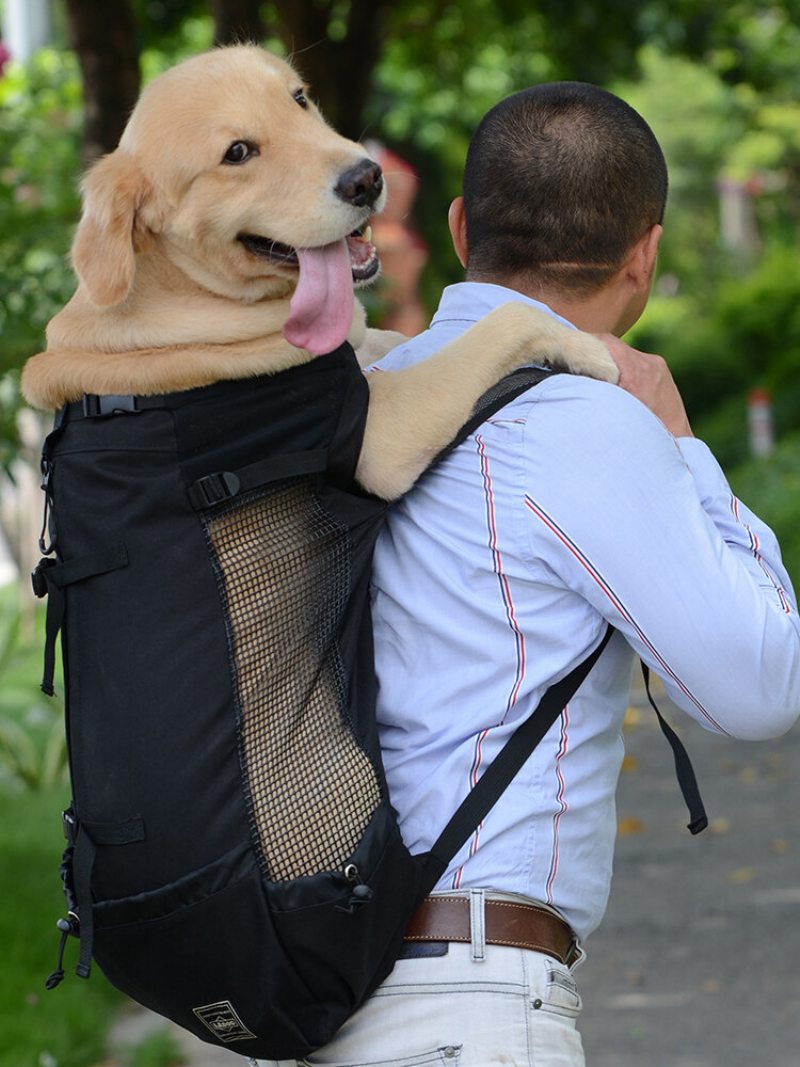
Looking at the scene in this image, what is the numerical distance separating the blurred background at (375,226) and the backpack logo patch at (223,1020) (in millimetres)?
1355

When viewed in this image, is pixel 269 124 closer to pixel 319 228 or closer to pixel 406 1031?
pixel 319 228

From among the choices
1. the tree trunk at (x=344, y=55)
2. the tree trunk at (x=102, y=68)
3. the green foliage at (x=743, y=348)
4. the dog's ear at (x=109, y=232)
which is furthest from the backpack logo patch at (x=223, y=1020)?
the green foliage at (x=743, y=348)

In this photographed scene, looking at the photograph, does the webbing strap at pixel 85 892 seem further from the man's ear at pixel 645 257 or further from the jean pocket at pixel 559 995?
the man's ear at pixel 645 257

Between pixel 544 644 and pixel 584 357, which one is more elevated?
pixel 584 357

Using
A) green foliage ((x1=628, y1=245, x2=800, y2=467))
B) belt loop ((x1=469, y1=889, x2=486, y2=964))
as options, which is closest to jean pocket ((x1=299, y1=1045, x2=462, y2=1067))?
belt loop ((x1=469, y1=889, x2=486, y2=964))

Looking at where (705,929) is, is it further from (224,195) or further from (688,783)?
(224,195)

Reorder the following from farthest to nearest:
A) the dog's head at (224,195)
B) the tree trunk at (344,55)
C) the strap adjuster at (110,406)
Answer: the tree trunk at (344,55) < the dog's head at (224,195) < the strap adjuster at (110,406)

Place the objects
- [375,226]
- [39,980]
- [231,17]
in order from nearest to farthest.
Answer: [39,980] < [231,17] < [375,226]

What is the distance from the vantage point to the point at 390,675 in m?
2.18

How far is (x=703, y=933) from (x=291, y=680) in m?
4.20

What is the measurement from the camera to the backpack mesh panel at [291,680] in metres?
1.99

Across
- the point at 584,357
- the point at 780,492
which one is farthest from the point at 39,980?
the point at 780,492

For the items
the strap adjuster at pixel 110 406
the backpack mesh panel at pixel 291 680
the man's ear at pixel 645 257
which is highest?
the man's ear at pixel 645 257

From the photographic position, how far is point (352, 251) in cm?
262
